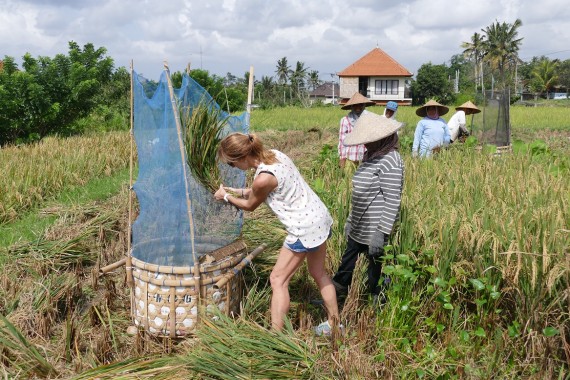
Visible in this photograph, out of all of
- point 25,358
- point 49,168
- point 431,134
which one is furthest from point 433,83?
point 25,358

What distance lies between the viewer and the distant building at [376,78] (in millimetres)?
47500

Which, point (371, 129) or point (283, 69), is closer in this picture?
point (371, 129)

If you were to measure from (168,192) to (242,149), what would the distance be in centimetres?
61

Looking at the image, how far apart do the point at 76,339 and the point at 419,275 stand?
1.96 m

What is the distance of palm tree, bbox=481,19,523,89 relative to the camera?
53312 millimetres

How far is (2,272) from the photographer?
159 inches

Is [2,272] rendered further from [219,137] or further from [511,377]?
[511,377]

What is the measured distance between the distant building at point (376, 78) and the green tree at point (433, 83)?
109 cm

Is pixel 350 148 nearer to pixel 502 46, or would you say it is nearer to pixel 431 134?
pixel 431 134

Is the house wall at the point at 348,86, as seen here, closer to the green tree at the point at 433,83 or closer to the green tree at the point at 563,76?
the green tree at the point at 433,83

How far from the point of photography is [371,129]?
3.30 m

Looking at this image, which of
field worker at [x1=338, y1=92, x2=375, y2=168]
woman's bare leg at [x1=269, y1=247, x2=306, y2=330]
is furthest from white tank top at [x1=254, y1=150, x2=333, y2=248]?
field worker at [x1=338, y1=92, x2=375, y2=168]

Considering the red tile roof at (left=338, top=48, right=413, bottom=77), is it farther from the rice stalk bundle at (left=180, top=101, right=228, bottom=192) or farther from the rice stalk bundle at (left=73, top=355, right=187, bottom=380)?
the rice stalk bundle at (left=73, top=355, right=187, bottom=380)

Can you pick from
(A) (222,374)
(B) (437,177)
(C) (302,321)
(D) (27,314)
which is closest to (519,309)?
(C) (302,321)
